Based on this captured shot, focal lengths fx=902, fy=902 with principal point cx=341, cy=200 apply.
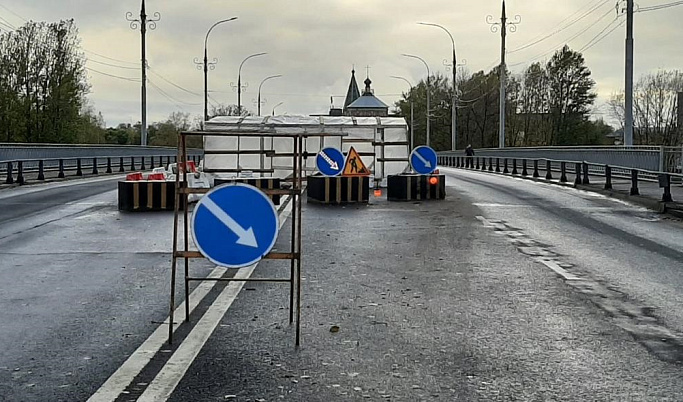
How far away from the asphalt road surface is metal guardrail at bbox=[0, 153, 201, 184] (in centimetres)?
1917

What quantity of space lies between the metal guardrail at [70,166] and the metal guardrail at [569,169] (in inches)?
739

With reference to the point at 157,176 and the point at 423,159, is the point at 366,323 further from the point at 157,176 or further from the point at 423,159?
the point at 423,159

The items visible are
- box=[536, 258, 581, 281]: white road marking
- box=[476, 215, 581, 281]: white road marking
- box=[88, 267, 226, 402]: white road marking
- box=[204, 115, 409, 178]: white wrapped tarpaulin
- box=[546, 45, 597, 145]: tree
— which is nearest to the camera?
box=[88, 267, 226, 402]: white road marking

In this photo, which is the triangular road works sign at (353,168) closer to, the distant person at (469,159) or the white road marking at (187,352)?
the white road marking at (187,352)

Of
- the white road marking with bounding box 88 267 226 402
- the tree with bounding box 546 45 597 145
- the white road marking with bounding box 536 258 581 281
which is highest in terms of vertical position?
the tree with bounding box 546 45 597 145

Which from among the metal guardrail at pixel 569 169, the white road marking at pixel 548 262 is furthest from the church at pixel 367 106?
the white road marking at pixel 548 262

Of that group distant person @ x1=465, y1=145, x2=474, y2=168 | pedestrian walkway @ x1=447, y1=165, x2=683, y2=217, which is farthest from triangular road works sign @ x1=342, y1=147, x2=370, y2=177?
distant person @ x1=465, y1=145, x2=474, y2=168

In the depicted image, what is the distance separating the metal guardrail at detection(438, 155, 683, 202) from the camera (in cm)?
2158

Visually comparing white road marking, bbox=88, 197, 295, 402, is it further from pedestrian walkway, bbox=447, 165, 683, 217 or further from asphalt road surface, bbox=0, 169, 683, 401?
pedestrian walkway, bbox=447, 165, 683, 217

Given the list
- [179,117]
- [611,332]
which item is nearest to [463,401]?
[611,332]

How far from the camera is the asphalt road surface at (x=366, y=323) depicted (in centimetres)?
551

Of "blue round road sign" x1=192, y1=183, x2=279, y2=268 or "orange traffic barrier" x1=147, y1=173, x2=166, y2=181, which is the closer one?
"blue round road sign" x1=192, y1=183, x2=279, y2=268

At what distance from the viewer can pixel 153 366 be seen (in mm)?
5895

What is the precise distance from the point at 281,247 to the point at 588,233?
18.0 feet
